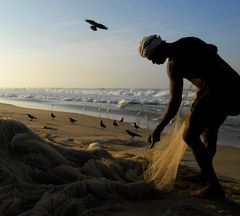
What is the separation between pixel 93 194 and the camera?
15.3 feet

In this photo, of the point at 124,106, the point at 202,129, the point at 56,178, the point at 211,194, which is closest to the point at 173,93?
the point at 202,129

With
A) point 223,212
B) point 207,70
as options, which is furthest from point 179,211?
point 207,70

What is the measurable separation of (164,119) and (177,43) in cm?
91

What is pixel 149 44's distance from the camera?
489cm

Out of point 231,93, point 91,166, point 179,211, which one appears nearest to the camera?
point 179,211

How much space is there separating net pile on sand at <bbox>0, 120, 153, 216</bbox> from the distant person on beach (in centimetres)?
77

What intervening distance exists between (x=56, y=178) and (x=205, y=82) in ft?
6.91

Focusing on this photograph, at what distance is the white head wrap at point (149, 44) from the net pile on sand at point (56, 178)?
5.02ft

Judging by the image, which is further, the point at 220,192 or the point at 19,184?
the point at 220,192

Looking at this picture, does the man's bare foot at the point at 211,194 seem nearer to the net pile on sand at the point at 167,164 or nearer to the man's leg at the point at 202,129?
the man's leg at the point at 202,129

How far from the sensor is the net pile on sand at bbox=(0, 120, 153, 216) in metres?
4.15

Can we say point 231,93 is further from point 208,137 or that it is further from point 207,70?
point 208,137

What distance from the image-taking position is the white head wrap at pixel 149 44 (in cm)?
488

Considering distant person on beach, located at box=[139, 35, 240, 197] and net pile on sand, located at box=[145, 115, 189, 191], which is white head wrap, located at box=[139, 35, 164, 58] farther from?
net pile on sand, located at box=[145, 115, 189, 191]
